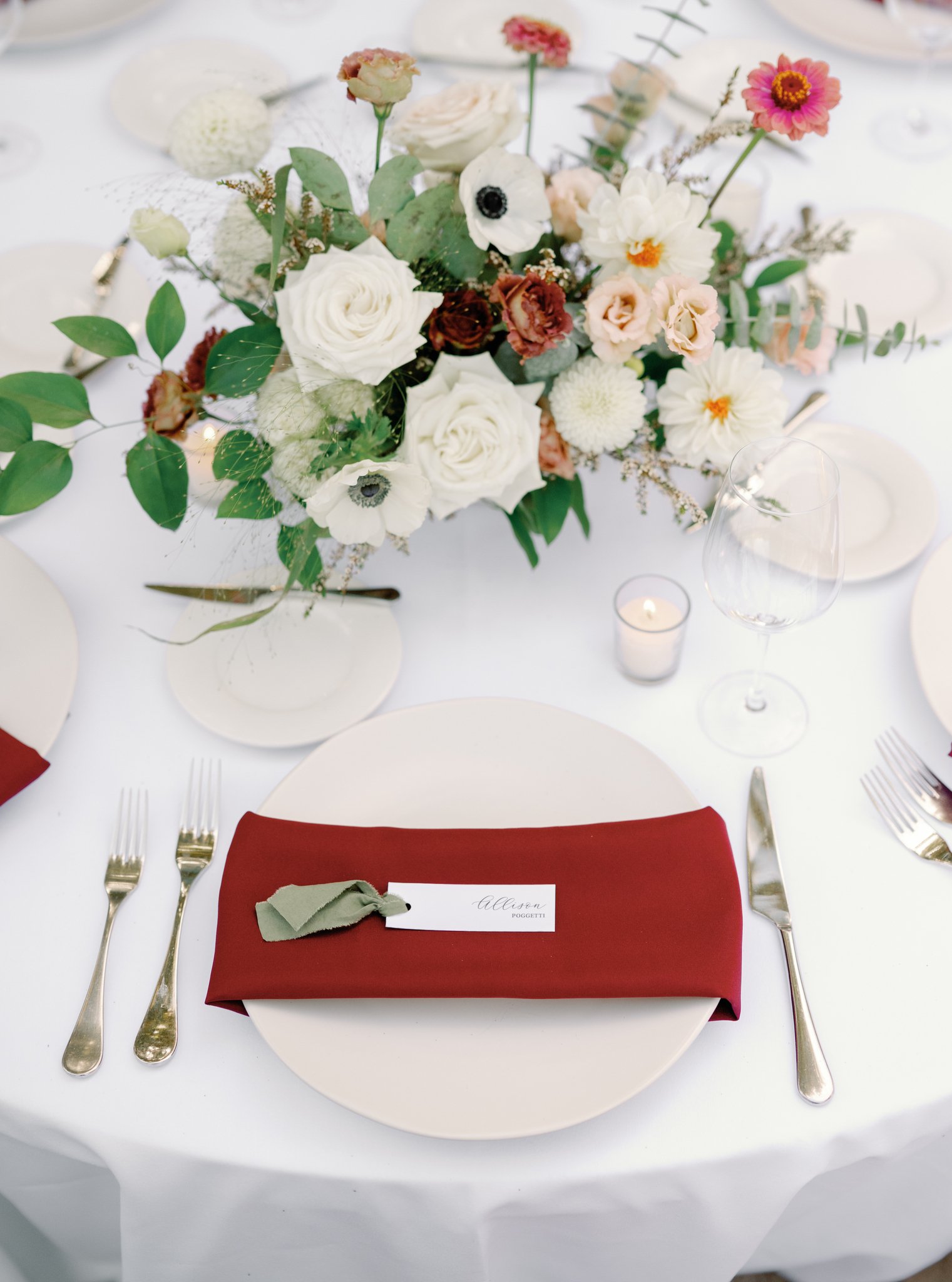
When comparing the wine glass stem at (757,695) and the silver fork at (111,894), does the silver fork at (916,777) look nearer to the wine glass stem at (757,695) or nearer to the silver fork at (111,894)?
the wine glass stem at (757,695)

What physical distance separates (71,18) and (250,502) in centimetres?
138

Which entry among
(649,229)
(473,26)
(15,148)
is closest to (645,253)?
(649,229)

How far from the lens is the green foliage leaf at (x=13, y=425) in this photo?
3.58 ft

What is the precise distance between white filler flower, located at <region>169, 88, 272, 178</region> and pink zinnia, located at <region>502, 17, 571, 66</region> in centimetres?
32

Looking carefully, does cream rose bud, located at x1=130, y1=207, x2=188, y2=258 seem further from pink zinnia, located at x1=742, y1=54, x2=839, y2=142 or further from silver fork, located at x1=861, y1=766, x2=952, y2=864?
silver fork, located at x1=861, y1=766, x2=952, y2=864

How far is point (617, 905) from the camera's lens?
927mm

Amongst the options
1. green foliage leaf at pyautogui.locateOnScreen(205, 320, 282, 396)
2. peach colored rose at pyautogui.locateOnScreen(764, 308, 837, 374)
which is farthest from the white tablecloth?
green foliage leaf at pyautogui.locateOnScreen(205, 320, 282, 396)

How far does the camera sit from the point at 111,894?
3.30 ft

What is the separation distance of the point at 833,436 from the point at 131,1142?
109cm

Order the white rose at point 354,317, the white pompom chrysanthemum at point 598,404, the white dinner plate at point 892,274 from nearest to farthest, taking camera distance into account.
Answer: the white rose at point 354,317, the white pompom chrysanthemum at point 598,404, the white dinner plate at point 892,274

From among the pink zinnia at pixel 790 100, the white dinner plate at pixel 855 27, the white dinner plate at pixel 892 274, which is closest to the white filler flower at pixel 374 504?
the pink zinnia at pixel 790 100

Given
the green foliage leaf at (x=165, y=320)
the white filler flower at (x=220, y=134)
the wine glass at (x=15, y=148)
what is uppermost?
the white filler flower at (x=220, y=134)

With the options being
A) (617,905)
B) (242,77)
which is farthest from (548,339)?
(242,77)

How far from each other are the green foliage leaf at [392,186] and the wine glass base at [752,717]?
602mm
